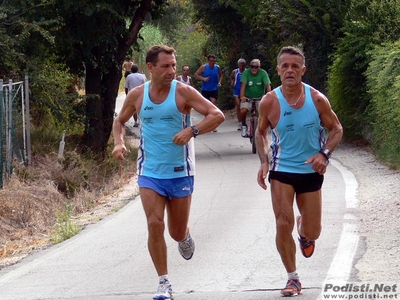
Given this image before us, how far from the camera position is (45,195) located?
14.4 meters

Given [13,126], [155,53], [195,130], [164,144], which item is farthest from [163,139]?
[13,126]

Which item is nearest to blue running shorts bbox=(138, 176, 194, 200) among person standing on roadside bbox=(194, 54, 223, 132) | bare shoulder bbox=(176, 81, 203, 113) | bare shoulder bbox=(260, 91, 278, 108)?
bare shoulder bbox=(176, 81, 203, 113)

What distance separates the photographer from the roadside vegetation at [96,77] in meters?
14.2

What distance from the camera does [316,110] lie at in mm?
7160

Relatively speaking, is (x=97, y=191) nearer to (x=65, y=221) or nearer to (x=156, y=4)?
(x=65, y=221)

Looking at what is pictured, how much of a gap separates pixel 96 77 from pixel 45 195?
22.9ft

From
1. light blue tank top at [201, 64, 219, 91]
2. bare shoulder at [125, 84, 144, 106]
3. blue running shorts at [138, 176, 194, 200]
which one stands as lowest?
light blue tank top at [201, 64, 219, 91]

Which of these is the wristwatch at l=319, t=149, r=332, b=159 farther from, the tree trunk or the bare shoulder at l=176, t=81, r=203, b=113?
the tree trunk

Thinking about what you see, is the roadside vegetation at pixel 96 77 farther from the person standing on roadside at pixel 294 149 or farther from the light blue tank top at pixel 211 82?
the person standing on roadside at pixel 294 149

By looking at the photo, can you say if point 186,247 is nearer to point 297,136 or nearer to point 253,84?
point 297,136

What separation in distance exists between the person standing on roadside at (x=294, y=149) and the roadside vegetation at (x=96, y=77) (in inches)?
180

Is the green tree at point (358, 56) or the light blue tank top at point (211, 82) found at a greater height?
the green tree at point (358, 56)

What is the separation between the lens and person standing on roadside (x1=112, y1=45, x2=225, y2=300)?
7266 mm

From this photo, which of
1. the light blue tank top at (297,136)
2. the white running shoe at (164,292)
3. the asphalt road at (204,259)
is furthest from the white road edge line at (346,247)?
the white running shoe at (164,292)
